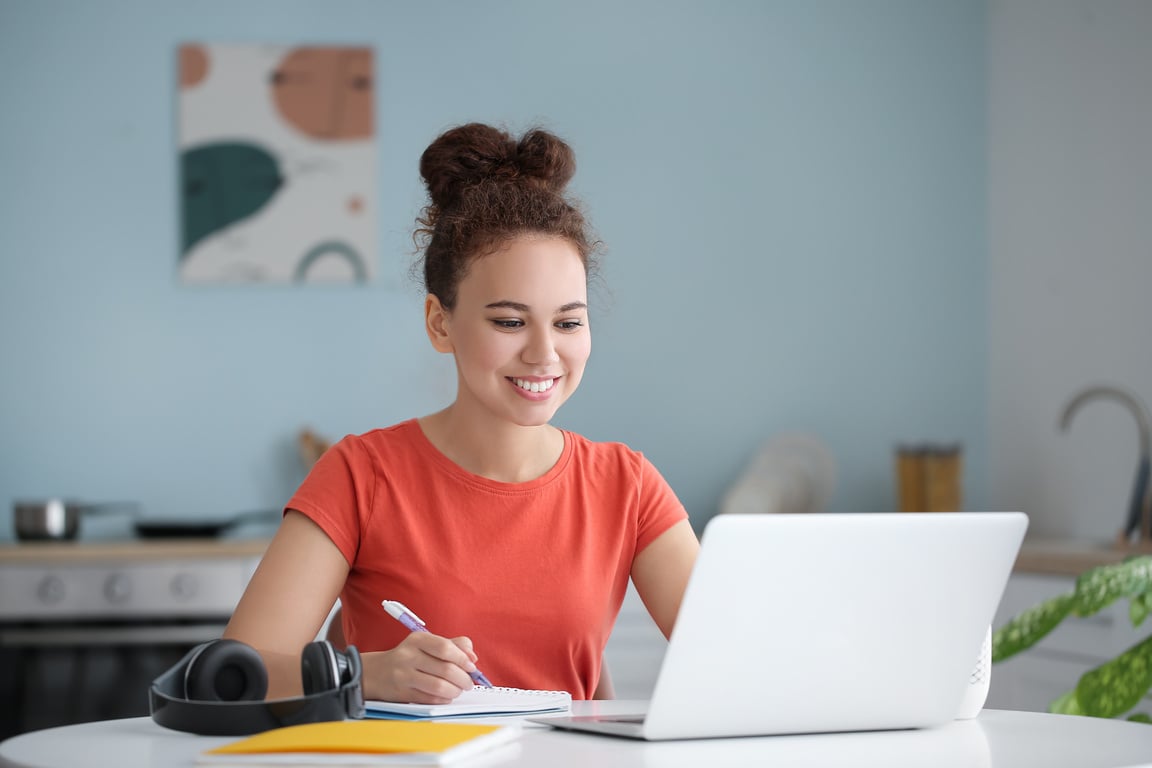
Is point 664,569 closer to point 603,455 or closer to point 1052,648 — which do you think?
point 603,455

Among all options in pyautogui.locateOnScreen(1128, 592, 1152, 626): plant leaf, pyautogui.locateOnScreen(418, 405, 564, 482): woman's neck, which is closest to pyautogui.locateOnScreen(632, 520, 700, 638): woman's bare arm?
pyautogui.locateOnScreen(418, 405, 564, 482): woman's neck

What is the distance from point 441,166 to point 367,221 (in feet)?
6.54

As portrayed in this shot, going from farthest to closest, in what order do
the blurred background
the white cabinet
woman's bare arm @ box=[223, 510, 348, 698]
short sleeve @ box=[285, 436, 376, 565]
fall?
the blurred background, the white cabinet, short sleeve @ box=[285, 436, 376, 565], woman's bare arm @ box=[223, 510, 348, 698]

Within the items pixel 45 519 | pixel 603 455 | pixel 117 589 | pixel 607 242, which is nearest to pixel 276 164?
pixel 607 242

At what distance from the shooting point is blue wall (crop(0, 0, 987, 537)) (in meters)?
3.44

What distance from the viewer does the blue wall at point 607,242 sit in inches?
136

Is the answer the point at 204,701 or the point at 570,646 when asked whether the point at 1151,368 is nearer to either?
the point at 570,646

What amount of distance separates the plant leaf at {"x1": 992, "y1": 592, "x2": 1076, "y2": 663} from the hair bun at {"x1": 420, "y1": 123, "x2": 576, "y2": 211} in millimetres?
794

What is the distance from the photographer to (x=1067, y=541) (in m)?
3.25

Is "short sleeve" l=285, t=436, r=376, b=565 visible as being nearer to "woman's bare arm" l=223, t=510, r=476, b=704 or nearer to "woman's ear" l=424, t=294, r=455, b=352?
"woman's bare arm" l=223, t=510, r=476, b=704

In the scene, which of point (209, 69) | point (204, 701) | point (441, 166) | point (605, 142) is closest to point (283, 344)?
point (209, 69)

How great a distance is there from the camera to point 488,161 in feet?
5.25

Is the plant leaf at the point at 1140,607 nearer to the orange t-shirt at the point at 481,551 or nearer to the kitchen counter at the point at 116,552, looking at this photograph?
the orange t-shirt at the point at 481,551

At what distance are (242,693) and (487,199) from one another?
2.30 feet
